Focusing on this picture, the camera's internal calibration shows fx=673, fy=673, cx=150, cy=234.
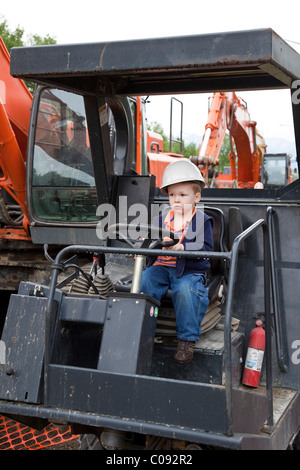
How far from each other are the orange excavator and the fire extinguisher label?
735 cm

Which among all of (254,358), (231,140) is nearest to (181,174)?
(254,358)

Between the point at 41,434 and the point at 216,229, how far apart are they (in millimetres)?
2337

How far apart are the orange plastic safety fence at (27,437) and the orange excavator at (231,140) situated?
637cm

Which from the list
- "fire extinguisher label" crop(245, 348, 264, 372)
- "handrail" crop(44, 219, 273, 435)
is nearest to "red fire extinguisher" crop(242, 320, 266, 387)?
"fire extinguisher label" crop(245, 348, 264, 372)

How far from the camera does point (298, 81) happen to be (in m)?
3.52

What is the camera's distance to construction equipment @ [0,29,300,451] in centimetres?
294

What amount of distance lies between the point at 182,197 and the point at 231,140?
936cm

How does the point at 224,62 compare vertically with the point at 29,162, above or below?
below

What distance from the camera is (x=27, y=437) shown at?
16.7 ft

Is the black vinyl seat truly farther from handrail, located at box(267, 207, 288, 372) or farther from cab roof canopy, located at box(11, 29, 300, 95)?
cab roof canopy, located at box(11, 29, 300, 95)

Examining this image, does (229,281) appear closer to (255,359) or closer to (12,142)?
(255,359)

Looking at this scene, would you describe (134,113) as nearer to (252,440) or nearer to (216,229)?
(216,229)

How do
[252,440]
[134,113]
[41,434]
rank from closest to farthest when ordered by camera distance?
[252,440] → [41,434] → [134,113]
